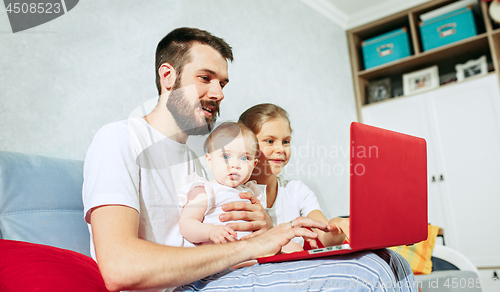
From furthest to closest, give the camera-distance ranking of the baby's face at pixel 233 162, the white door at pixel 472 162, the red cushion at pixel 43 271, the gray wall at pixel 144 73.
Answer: the white door at pixel 472 162, the gray wall at pixel 144 73, the baby's face at pixel 233 162, the red cushion at pixel 43 271

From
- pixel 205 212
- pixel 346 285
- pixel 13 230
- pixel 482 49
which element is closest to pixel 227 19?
pixel 205 212

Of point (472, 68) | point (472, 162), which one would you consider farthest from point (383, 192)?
point (472, 68)

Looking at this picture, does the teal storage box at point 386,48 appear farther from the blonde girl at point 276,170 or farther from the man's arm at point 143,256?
the man's arm at point 143,256

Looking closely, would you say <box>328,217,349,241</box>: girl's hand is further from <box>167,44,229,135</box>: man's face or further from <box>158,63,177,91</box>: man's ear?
<box>158,63,177,91</box>: man's ear

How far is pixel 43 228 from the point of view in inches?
37.4

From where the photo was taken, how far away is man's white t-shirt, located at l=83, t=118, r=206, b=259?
2.71ft

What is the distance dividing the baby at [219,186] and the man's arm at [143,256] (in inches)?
3.1

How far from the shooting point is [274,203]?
1317mm

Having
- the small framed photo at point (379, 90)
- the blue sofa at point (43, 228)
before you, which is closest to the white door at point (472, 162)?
the small framed photo at point (379, 90)

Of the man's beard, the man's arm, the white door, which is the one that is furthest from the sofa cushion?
the white door

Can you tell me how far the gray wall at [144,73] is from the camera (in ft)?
3.99

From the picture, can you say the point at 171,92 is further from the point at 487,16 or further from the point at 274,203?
the point at 487,16

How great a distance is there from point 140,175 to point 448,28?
290cm

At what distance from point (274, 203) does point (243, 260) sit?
1.59ft
